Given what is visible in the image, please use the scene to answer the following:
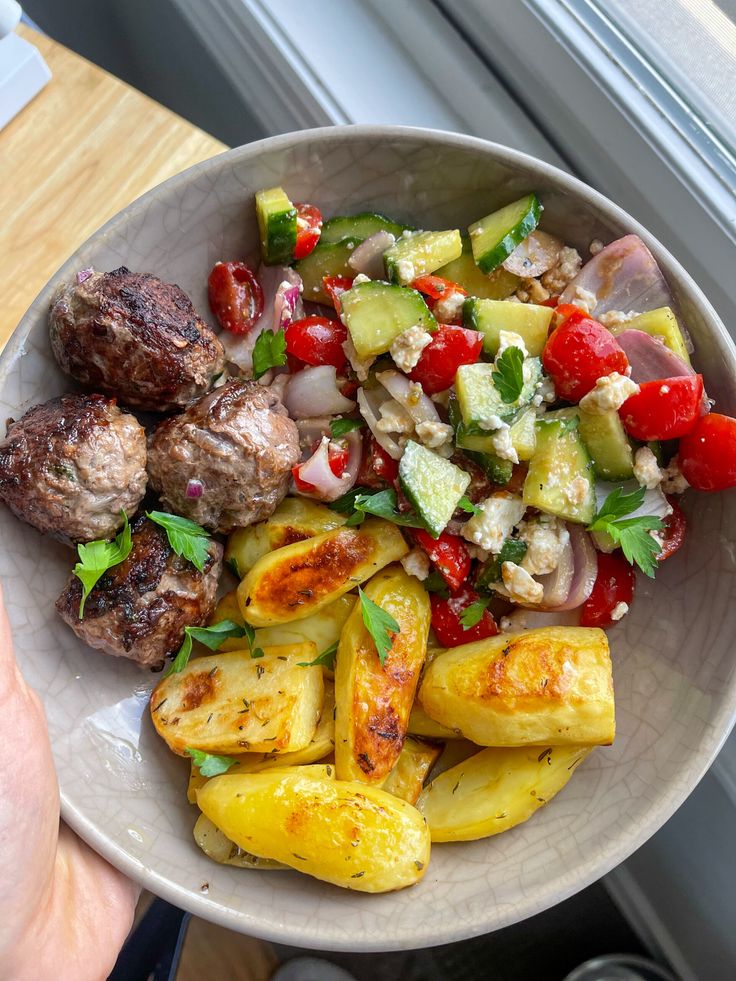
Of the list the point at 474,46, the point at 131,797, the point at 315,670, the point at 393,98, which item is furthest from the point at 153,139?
the point at 131,797

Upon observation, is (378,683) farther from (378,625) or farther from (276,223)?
(276,223)

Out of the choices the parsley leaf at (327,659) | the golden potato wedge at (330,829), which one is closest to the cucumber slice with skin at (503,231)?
the parsley leaf at (327,659)

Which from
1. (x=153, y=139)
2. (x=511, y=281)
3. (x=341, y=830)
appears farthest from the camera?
(x=153, y=139)

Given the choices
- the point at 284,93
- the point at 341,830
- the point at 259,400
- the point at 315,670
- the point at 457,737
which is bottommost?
the point at 457,737

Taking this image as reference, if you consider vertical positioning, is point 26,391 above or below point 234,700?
above

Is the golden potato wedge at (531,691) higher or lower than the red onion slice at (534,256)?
lower

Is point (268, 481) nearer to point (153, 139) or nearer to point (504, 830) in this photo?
point (504, 830)

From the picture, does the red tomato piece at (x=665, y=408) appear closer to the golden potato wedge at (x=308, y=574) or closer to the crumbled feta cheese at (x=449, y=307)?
the crumbled feta cheese at (x=449, y=307)

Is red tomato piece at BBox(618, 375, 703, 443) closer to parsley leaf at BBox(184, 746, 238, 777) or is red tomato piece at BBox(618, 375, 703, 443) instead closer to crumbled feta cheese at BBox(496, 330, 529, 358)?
crumbled feta cheese at BBox(496, 330, 529, 358)
